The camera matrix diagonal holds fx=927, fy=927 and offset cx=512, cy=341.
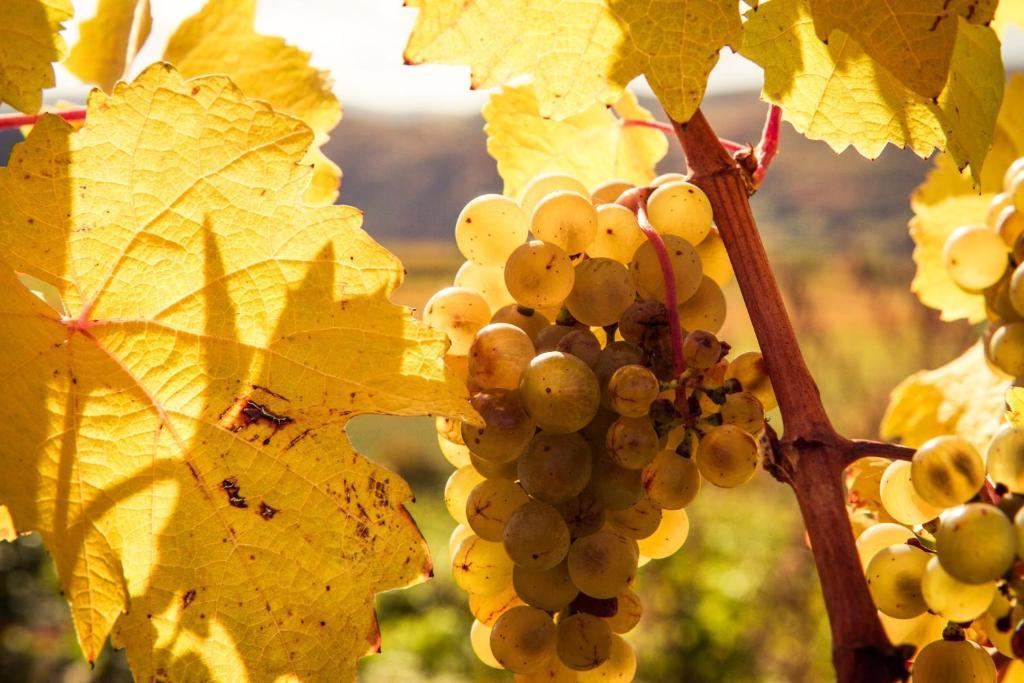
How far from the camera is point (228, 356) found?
0.57 meters

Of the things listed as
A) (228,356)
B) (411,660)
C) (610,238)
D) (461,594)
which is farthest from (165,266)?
(461,594)

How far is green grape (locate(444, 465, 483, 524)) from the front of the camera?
0.68m

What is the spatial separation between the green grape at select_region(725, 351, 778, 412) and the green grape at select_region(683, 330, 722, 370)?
47 mm

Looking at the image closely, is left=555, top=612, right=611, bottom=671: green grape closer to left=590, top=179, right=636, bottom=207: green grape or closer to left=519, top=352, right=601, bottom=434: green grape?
left=519, top=352, right=601, bottom=434: green grape

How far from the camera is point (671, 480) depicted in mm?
577

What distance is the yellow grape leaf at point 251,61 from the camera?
0.92 m

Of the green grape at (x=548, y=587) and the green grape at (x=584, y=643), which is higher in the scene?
the green grape at (x=548, y=587)

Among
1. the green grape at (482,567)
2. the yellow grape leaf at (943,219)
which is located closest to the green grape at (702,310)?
the green grape at (482,567)

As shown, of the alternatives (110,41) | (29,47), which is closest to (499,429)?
(29,47)

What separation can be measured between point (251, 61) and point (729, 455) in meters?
0.66

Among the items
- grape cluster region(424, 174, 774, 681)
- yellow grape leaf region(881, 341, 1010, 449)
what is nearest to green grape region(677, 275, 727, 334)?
grape cluster region(424, 174, 774, 681)

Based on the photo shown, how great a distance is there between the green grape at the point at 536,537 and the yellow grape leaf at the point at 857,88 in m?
0.31

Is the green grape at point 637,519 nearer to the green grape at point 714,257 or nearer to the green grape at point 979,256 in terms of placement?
the green grape at point 714,257

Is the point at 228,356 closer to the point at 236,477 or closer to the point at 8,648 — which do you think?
the point at 236,477
